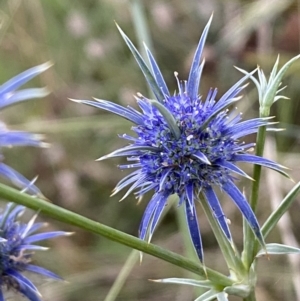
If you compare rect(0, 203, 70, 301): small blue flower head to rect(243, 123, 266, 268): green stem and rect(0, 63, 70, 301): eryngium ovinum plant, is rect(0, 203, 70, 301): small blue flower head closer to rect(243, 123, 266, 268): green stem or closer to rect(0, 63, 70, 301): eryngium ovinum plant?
rect(0, 63, 70, 301): eryngium ovinum plant

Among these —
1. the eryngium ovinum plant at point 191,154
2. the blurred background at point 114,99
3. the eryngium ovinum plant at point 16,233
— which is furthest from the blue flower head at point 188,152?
the blurred background at point 114,99

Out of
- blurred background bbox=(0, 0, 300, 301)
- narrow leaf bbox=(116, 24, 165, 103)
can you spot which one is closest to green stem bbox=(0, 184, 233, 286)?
narrow leaf bbox=(116, 24, 165, 103)

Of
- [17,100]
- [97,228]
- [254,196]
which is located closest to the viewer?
[97,228]

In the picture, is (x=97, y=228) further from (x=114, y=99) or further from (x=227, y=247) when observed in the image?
(x=114, y=99)

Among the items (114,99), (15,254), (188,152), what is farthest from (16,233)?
(114,99)

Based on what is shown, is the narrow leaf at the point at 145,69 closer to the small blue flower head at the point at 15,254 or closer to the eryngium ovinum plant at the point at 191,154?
the eryngium ovinum plant at the point at 191,154

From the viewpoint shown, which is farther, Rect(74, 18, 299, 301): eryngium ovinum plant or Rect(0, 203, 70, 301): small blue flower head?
Rect(0, 203, 70, 301): small blue flower head

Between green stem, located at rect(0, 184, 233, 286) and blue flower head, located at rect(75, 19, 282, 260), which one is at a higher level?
blue flower head, located at rect(75, 19, 282, 260)
